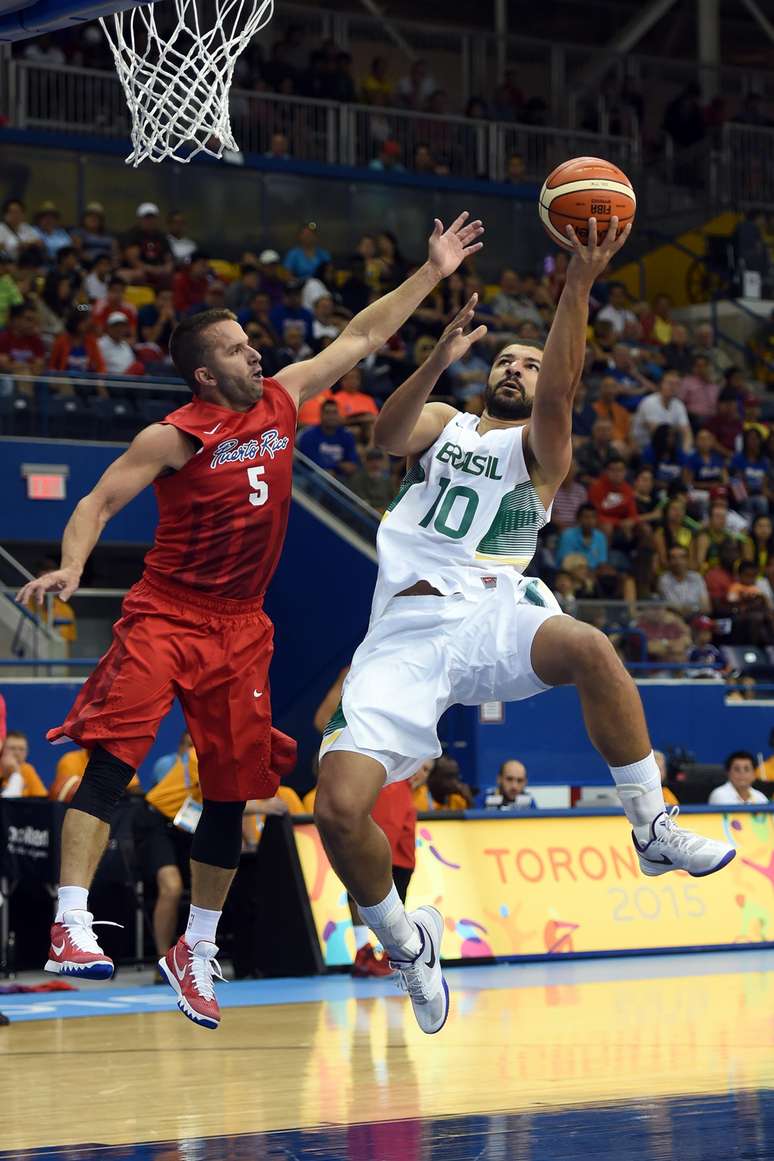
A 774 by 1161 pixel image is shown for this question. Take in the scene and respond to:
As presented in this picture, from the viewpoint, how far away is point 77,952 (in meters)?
6.28

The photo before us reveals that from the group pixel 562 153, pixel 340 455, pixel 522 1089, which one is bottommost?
pixel 522 1089

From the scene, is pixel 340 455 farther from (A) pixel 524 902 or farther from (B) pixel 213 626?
(B) pixel 213 626

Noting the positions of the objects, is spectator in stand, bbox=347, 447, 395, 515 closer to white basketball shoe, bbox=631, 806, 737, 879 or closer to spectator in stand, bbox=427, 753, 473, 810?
spectator in stand, bbox=427, 753, 473, 810

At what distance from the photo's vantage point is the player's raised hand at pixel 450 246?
703cm

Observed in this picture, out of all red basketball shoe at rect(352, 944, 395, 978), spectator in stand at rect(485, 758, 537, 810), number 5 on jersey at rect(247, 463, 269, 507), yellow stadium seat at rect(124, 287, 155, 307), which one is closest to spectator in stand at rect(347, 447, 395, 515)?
spectator in stand at rect(485, 758, 537, 810)

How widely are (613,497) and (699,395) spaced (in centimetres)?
345

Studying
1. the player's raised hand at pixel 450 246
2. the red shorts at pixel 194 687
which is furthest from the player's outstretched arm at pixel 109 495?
the player's raised hand at pixel 450 246

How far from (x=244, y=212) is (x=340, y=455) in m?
6.80

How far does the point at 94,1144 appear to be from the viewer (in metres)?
6.20

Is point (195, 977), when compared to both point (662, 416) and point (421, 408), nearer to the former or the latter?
point (421, 408)

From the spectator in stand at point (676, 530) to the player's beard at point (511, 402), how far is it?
11696 mm

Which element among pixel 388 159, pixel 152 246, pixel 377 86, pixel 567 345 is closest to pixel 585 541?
pixel 152 246

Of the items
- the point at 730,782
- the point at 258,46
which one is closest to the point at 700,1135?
the point at 730,782

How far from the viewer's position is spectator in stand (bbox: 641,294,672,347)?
23.2m
